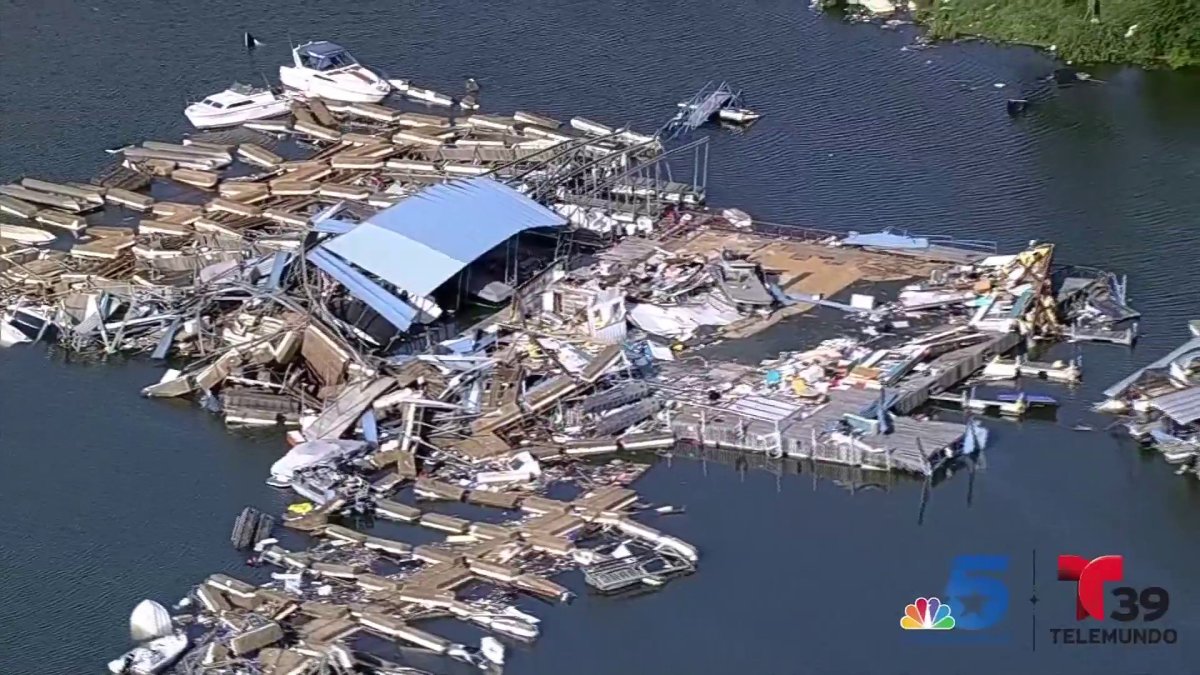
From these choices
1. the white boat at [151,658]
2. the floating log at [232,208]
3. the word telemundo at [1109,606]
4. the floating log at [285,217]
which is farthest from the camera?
the floating log at [232,208]

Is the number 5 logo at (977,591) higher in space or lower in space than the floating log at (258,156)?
lower

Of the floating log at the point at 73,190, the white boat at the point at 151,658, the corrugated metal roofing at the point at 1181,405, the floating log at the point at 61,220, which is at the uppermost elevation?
the floating log at the point at 73,190

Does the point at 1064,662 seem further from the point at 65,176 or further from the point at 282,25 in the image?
the point at 282,25

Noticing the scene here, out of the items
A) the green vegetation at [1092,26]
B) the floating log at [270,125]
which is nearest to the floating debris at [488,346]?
the floating log at [270,125]

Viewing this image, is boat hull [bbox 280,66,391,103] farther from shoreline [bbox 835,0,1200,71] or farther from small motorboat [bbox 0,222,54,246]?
shoreline [bbox 835,0,1200,71]

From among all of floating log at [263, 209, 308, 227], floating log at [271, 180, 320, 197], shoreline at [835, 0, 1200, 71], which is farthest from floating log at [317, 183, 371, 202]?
shoreline at [835, 0, 1200, 71]

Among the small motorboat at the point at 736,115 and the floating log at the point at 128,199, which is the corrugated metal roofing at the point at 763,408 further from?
the floating log at the point at 128,199

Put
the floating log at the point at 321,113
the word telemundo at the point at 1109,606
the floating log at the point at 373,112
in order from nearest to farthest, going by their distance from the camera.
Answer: the word telemundo at the point at 1109,606
the floating log at the point at 373,112
the floating log at the point at 321,113
